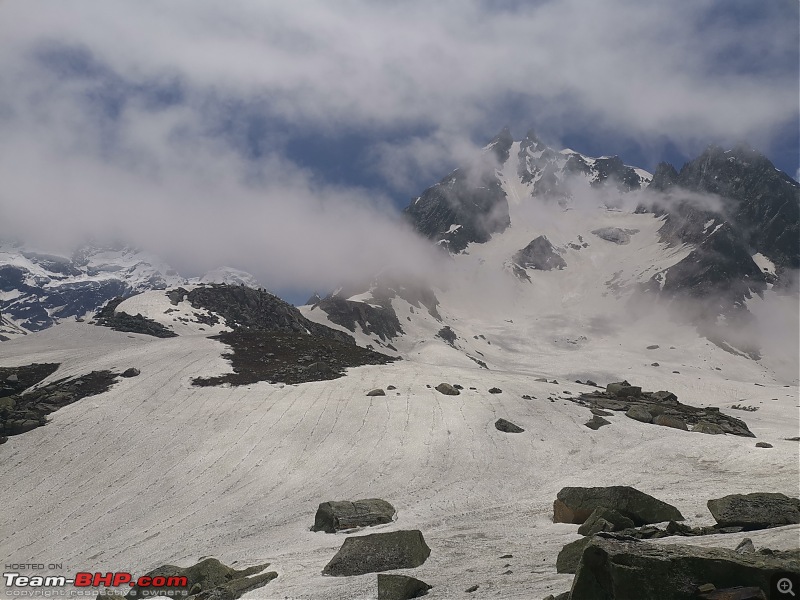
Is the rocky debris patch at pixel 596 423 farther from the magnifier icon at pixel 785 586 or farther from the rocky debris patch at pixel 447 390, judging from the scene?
the magnifier icon at pixel 785 586

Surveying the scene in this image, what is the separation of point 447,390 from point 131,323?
154 ft

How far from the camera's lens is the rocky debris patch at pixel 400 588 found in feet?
36.0

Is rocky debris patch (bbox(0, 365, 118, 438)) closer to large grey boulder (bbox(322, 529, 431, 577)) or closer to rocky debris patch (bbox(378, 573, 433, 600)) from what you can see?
large grey boulder (bbox(322, 529, 431, 577))

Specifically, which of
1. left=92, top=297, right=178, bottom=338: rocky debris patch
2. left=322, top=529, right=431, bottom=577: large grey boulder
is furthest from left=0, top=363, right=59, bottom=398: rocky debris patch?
left=322, top=529, right=431, bottom=577: large grey boulder

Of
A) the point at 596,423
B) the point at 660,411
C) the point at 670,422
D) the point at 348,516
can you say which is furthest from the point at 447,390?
the point at 348,516

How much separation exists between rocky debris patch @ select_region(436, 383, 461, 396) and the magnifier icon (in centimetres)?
3150

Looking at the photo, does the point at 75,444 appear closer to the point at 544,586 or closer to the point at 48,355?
the point at 48,355

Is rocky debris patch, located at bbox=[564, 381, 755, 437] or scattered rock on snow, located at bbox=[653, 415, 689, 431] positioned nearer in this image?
scattered rock on snow, located at bbox=[653, 415, 689, 431]

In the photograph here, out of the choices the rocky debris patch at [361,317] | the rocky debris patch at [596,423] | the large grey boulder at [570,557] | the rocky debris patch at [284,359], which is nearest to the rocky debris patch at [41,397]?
the rocky debris patch at [284,359]

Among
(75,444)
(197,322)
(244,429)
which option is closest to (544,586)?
(244,429)

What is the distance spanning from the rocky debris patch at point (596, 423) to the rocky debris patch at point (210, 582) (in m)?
24.8

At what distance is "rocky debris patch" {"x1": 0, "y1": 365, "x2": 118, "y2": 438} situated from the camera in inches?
1155

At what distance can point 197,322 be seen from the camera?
76.1 meters

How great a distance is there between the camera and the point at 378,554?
1359 cm
